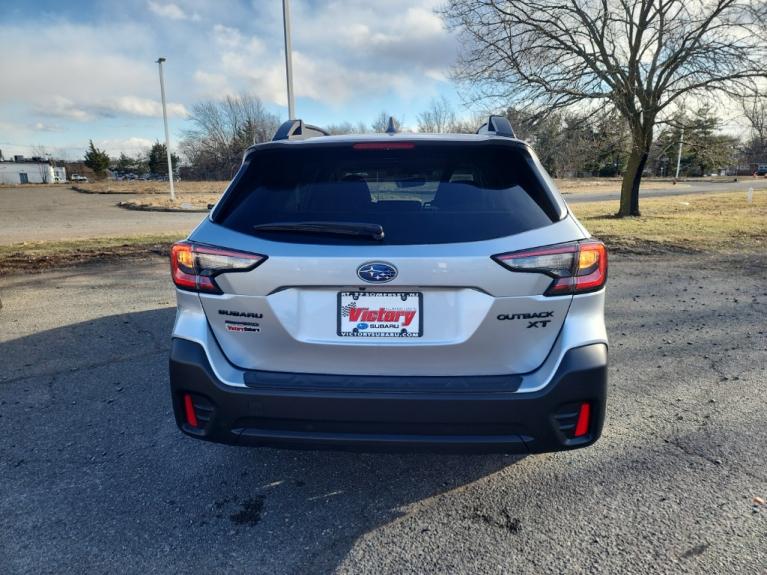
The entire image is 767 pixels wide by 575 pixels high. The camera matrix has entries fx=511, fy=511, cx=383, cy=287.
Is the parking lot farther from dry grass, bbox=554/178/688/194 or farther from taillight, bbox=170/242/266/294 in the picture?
dry grass, bbox=554/178/688/194

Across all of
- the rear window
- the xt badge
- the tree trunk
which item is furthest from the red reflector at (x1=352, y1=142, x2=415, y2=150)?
the tree trunk

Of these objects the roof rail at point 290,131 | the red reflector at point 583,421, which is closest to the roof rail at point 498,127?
the roof rail at point 290,131

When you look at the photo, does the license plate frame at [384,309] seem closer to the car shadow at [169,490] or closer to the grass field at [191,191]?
the car shadow at [169,490]

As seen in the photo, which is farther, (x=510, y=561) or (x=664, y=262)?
(x=664, y=262)

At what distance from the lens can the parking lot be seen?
7.16 feet

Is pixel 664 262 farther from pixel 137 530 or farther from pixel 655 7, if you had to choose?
pixel 655 7

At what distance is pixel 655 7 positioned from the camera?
49.8 feet

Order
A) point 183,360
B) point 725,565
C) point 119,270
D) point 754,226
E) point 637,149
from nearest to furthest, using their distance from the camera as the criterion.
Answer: point 725,565, point 183,360, point 119,270, point 754,226, point 637,149

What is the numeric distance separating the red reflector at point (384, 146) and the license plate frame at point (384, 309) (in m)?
0.77

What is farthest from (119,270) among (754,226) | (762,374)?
(754,226)

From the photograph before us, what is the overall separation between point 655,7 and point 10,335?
58.5 ft

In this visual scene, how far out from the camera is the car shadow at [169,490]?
223 centimetres

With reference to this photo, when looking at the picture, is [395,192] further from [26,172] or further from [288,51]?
[26,172]

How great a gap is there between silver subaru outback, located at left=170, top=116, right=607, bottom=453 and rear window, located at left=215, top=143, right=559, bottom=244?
2 centimetres
